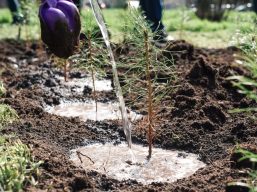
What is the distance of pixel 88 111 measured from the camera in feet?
15.7

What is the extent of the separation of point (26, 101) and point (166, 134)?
1.22 metres

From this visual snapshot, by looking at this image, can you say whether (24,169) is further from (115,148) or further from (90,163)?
(115,148)

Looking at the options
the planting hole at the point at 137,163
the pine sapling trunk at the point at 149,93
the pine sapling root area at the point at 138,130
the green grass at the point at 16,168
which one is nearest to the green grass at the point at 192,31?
the pine sapling root area at the point at 138,130

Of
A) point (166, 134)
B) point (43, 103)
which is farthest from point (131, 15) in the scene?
point (43, 103)

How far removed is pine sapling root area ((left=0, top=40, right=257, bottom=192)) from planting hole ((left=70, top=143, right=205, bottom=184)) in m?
0.05

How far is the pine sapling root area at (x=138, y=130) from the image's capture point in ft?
10.3

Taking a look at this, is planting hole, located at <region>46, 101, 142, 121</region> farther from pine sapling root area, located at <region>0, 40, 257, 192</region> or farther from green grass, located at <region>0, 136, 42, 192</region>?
green grass, located at <region>0, 136, 42, 192</region>

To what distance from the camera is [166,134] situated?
398 cm

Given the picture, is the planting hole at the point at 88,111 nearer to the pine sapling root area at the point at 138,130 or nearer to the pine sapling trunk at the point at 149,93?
the pine sapling root area at the point at 138,130

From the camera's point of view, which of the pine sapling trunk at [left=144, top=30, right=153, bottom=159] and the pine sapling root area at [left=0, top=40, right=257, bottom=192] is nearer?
the pine sapling root area at [left=0, top=40, right=257, bottom=192]

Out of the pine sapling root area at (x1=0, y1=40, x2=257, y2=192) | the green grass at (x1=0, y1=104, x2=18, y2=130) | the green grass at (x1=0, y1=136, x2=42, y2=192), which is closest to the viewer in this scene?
the green grass at (x1=0, y1=136, x2=42, y2=192)

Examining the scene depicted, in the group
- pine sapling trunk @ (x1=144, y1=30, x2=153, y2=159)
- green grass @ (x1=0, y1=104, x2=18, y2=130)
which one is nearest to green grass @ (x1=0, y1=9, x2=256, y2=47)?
green grass @ (x1=0, y1=104, x2=18, y2=130)

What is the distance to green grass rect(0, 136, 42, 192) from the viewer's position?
2.73 meters

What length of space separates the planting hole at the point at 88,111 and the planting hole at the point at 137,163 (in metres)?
0.64
